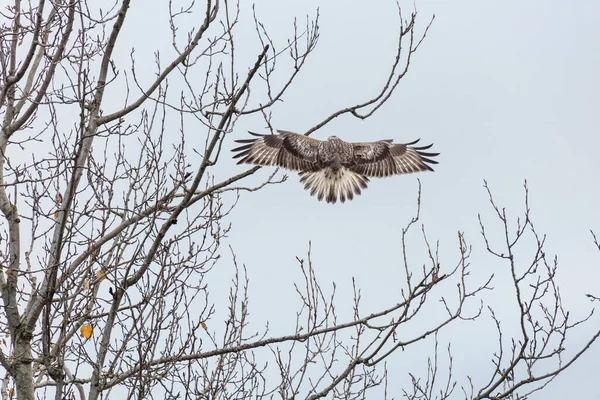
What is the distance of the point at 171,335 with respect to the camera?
7527 millimetres

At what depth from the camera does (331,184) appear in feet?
45.1

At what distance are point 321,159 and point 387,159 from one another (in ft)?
5.04

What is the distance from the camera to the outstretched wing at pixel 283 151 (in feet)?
45.5

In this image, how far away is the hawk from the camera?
13750 mm

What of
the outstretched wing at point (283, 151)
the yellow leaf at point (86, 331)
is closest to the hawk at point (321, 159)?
the outstretched wing at point (283, 151)

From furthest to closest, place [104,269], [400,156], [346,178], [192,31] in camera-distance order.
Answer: [400,156], [346,178], [192,31], [104,269]

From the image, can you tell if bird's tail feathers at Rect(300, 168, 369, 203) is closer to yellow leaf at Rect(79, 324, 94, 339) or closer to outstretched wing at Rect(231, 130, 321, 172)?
outstretched wing at Rect(231, 130, 321, 172)

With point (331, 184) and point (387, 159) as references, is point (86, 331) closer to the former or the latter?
point (331, 184)

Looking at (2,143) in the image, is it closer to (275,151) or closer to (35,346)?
(35,346)

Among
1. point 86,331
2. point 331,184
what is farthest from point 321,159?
point 86,331

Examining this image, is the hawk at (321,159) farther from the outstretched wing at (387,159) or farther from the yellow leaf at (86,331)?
the yellow leaf at (86,331)

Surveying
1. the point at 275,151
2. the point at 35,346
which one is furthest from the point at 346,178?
the point at 35,346

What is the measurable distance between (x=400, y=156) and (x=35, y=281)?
26.2ft

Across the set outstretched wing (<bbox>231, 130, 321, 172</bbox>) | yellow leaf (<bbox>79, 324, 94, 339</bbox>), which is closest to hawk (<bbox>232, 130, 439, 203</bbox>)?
outstretched wing (<bbox>231, 130, 321, 172</bbox>)
